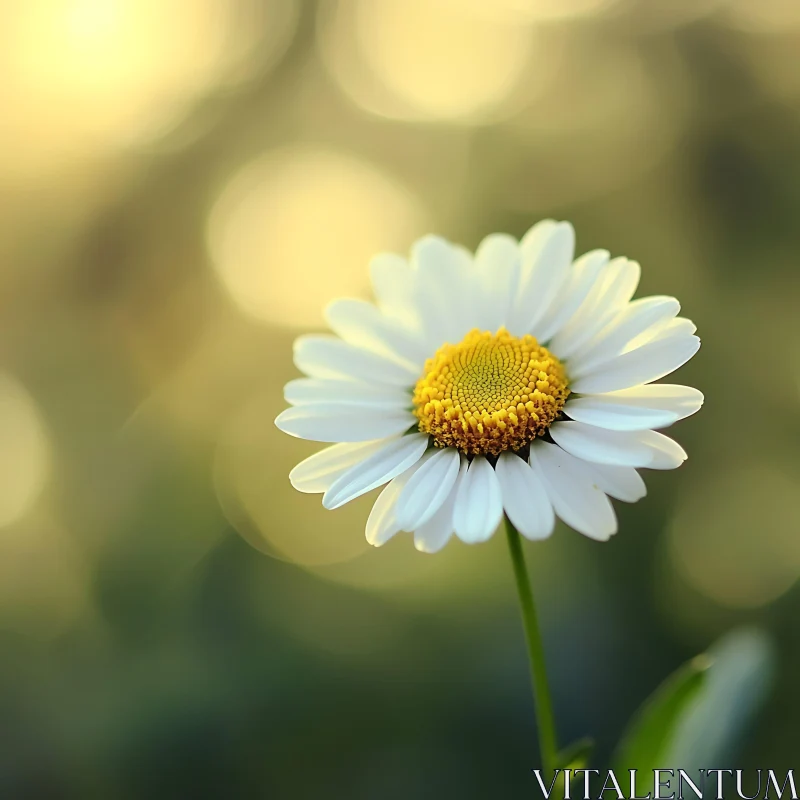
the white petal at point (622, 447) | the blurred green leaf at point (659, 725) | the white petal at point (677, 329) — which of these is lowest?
the blurred green leaf at point (659, 725)

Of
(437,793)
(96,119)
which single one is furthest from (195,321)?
(437,793)

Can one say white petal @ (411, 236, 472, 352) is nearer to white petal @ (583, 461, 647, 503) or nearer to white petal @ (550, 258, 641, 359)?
white petal @ (550, 258, 641, 359)

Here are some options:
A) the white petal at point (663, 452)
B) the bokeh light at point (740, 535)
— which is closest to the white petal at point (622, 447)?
the white petal at point (663, 452)

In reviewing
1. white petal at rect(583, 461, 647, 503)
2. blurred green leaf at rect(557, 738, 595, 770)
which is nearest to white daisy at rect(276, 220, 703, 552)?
white petal at rect(583, 461, 647, 503)

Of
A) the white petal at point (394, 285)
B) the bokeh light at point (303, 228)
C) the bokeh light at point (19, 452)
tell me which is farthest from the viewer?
the bokeh light at point (303, 228)

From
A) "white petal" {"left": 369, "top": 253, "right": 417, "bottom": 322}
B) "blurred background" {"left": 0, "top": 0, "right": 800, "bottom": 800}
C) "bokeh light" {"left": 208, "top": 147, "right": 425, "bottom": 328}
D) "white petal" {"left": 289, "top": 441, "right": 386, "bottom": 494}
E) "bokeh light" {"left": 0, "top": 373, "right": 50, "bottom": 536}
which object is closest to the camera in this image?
"white petal" {"left": 289, "top": 441, "right": 386, "bottom": 494}

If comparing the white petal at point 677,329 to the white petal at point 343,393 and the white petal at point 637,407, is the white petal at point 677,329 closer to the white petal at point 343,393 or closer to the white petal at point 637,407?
the white petal at point 637,407
